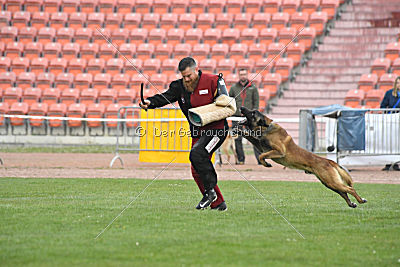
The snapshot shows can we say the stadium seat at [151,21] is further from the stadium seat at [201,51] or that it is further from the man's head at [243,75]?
the man's head at [243,75]

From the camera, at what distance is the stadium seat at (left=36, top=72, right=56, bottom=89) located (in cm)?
2272

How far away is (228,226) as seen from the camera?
241 inches

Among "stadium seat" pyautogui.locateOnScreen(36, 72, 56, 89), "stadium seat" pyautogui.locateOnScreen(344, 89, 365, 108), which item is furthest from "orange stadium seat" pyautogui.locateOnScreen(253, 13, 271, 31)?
"stadium seat" pyautogui.locateOnScreen(36, 72, 56, 89)

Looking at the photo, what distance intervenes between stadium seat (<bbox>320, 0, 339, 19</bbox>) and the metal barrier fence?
10639 mm

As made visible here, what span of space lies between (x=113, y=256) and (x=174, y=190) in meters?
5.03

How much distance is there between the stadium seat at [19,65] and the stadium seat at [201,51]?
6.56 meters

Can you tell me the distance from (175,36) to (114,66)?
2.68 m

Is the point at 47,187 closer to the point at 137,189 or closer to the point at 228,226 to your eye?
the point at 137,189

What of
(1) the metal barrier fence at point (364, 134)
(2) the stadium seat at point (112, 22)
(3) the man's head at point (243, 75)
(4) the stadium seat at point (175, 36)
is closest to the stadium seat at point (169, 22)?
(4) the stadium seat at point (175, 36)

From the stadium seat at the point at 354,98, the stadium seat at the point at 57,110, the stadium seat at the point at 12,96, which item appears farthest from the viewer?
the stadium seat at the point at 12,96

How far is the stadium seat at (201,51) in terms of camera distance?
74.3ft

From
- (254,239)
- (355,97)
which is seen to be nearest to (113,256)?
(254,239)

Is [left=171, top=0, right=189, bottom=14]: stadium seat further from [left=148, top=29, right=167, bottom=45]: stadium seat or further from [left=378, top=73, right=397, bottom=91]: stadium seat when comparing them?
[left=378, top=73, right=397, bottom=91]: stadium seat

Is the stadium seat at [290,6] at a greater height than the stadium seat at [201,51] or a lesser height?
greater
